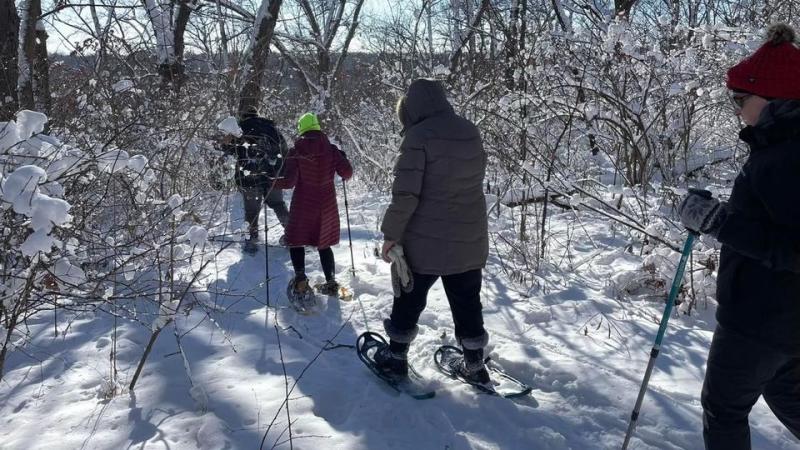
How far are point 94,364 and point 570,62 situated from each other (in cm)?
569

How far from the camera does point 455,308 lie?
10.3 ft

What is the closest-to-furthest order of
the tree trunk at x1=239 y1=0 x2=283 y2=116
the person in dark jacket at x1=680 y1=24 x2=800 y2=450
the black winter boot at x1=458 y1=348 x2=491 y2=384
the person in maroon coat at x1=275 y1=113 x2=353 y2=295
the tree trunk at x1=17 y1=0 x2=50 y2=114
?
the person in dark jacket at x1=680 y1=24 x2=800 y2=450, the black winter boot at x1=458 y1=348 x2=491 y2=384, the tree trunk at x1=17 y1=0 x2=50 y2=114, the person in maroon coat at x1=275 y1=113 x2=353 y2=295, the tree trunk at x1=239 y1=0 x2=283 y2=116

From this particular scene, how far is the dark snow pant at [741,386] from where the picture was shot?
1893mm

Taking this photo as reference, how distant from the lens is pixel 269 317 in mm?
4402

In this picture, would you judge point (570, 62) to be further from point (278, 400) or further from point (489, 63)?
point (278, 400)

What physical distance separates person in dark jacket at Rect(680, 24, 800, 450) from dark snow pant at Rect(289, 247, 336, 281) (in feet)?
11.1

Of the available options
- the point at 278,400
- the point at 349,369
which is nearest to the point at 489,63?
the point at 349,369

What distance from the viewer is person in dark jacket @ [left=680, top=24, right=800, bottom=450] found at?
1758 millimetres

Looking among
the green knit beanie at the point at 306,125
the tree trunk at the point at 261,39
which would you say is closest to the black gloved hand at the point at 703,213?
the green knit beanie at the point at 306,125

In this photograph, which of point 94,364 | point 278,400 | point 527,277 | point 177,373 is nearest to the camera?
point 278,400

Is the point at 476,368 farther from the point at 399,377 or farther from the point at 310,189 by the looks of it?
the point at 310,189

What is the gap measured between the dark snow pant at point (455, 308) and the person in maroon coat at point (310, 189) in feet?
5.81

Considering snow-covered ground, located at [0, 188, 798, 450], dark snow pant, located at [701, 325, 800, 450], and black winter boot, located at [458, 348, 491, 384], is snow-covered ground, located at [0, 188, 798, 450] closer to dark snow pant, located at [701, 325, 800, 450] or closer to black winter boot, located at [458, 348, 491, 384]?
black winter boot, located at [458, 348, 491, 384]

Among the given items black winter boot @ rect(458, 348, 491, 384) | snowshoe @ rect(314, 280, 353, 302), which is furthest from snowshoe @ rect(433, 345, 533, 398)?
snowshoe @ rect(314, 280, 353, 302)
